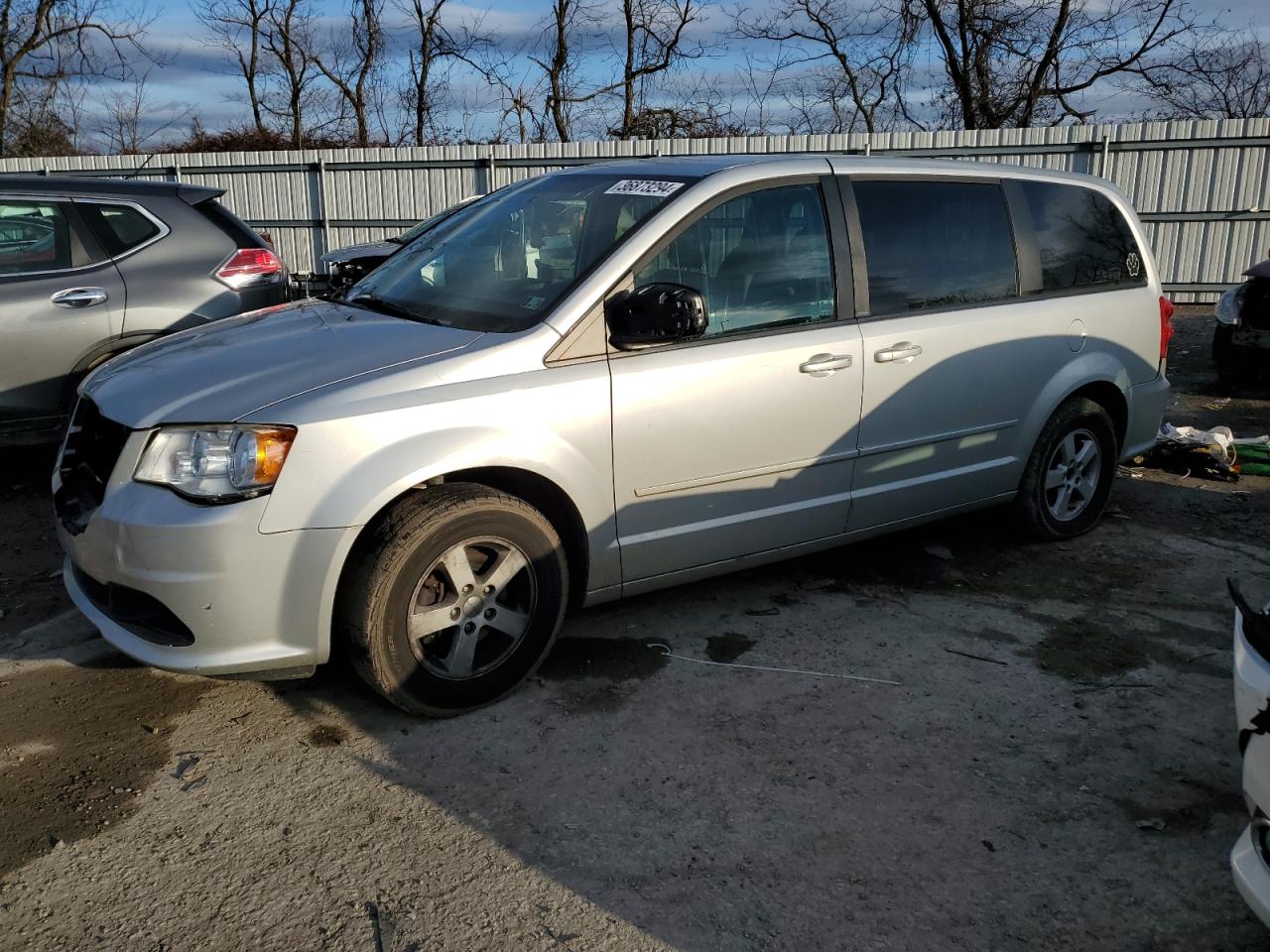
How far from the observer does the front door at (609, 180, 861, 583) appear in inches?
146

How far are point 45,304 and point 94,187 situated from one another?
870 mm

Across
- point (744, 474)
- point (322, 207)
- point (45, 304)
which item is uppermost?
point (322, 207)

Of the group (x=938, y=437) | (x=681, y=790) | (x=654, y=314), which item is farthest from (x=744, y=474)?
(x=681, y=790)

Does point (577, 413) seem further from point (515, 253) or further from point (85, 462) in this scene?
point (85, 462)

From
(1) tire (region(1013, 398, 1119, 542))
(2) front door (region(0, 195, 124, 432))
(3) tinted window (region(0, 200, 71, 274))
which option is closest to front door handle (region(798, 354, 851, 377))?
(1) tire (region(1013, 398, 1119, 542))

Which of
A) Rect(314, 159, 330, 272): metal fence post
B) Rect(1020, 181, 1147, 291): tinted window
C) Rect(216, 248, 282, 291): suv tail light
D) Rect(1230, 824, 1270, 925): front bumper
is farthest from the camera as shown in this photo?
Rect(314, 159, 330, 272): metal fence post

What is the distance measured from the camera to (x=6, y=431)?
5.72 meters

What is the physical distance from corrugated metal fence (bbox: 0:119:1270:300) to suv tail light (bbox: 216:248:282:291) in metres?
8.84

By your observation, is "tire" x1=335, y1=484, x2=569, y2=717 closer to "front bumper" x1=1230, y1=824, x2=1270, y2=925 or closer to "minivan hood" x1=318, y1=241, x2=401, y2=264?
"front bumper" x1=1230, y1=824, x2=1270, y2=925

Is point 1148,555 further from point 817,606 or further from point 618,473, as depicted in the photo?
point 618,473

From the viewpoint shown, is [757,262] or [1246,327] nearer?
[757,262]

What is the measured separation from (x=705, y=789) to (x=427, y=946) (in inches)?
37.8

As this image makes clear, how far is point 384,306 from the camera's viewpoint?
13.4 feet

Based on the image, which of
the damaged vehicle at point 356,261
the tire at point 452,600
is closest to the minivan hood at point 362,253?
the damaged vehicle at point 356,261
